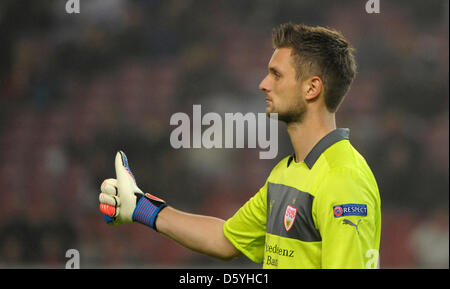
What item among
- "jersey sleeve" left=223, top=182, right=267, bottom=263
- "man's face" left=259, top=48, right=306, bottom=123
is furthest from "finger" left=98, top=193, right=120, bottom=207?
"man's face" left=259, top=48, right=306, bottom=123

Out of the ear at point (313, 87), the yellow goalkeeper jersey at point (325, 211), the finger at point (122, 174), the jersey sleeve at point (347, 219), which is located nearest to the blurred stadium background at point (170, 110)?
the finger at point (122, 174)

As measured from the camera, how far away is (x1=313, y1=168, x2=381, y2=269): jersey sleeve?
1837mm

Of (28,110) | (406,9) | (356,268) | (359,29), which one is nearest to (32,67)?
(28,110)

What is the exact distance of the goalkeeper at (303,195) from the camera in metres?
1.87

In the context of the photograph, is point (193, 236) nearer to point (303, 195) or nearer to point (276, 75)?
point (303, 195)

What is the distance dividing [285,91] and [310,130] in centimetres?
18

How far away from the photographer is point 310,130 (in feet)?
7.21

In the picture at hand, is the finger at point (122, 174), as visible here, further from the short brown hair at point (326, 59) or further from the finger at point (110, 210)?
the short brown hair at point (326, 59)

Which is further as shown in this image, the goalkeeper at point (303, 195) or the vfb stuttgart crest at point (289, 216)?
the vfb stuttgart crest at point (289, 216)

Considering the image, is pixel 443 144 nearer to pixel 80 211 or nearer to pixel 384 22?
pixel 384 22

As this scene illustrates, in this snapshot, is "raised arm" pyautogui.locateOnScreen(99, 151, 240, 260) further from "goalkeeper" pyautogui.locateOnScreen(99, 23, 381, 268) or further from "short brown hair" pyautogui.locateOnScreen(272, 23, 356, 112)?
"short brown hair" pyautogui.locateOnScreen(272, 23, 356, 112)

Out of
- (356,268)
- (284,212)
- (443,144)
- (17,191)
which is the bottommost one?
(356,268)

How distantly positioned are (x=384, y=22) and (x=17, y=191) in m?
4.63

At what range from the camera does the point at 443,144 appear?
6363mm
